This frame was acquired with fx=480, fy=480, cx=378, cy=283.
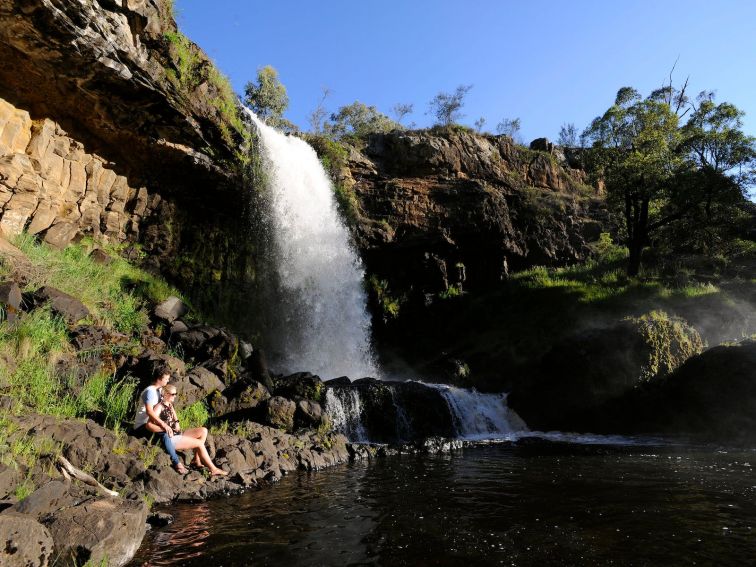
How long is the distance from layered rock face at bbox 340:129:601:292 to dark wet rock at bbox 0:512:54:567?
61.4ft

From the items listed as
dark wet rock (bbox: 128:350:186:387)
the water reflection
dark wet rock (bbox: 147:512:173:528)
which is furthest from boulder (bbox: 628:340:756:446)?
dark wet rock (bbox: 147:512:173:528)

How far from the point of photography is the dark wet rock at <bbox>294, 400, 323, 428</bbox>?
1157 centimetres

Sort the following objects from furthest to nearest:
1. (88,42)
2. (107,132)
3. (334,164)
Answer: (334,164), (107,132), (88,42)

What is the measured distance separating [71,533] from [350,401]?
8.98 m

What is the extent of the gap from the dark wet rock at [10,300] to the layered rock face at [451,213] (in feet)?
47.0

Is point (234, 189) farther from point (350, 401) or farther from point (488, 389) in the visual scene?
point (488, 389)

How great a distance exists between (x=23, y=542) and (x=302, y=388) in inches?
353

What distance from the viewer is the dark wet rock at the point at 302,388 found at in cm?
1273

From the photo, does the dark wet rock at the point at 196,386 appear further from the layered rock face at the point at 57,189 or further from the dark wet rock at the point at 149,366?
the layered rock face at the point at 57,189

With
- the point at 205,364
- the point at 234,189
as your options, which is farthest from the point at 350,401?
the point at 234,189

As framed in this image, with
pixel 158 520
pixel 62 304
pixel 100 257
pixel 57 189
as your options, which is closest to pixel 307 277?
pixel 100 257

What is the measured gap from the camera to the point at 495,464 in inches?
393

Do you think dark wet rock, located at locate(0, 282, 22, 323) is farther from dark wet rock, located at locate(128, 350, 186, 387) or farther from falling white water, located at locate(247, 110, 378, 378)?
falling white water, located at locate(247, 110, 378, 378)

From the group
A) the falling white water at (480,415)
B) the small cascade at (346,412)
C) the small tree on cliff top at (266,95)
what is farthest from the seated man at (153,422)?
the small tree on cliff top at (266,95)
